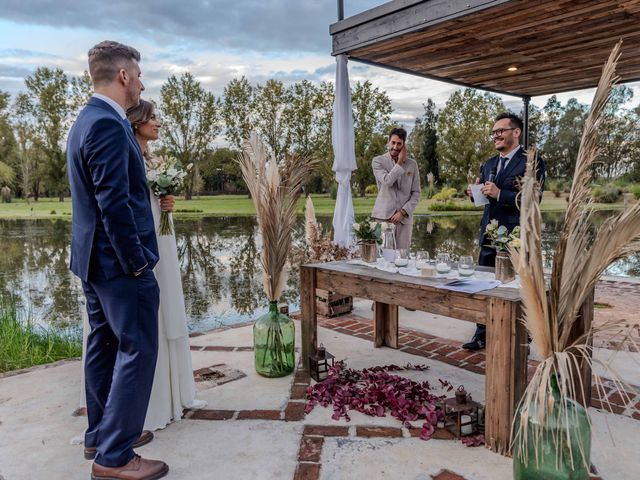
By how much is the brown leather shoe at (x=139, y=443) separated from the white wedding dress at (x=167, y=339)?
2.6 inches

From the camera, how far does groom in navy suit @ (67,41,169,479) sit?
76.1 inches

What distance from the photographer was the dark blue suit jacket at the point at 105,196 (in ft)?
6.30

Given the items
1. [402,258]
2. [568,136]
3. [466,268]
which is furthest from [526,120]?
[568,136]

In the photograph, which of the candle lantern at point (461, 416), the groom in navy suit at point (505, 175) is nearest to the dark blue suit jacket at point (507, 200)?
the groom in navy suit at point (505, 175)

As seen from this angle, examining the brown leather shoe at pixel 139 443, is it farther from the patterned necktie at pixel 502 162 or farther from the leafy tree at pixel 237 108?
the leafy tree at pixel 237 108

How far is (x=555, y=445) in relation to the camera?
170 centimetres

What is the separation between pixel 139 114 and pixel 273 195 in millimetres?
1039

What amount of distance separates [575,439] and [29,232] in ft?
58.9

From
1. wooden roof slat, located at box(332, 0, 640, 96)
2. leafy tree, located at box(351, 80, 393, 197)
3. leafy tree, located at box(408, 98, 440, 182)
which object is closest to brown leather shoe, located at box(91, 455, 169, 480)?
wooden roof slat, located at box(332, 0, 640, 96)

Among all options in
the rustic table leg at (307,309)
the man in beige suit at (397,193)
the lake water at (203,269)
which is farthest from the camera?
the lake water at (203,269)

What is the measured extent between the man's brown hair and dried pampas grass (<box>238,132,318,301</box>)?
1213 mm

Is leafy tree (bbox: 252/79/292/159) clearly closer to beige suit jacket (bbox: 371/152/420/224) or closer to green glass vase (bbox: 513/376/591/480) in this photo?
beige suit jacket (bbox: 371/152/420/224)

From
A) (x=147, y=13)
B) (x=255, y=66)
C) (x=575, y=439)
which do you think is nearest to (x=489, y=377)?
(x=575, y=439)

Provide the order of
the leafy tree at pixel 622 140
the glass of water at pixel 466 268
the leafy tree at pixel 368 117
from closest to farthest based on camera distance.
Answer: the glass of water at pixel 466 268 < the leafy tree at pixel 622 140 < the leafy tree at pixel 368 117
